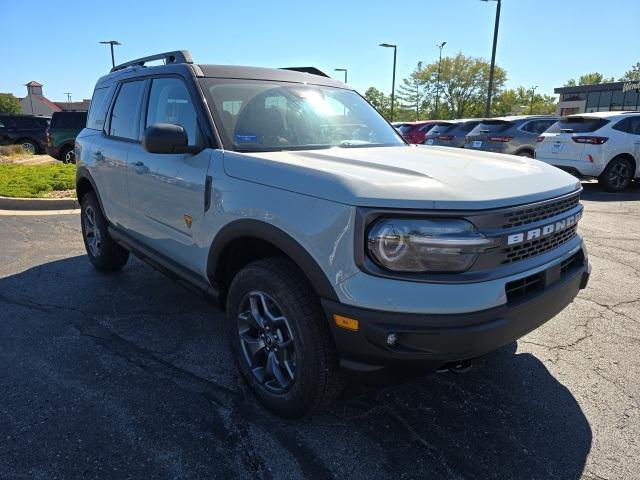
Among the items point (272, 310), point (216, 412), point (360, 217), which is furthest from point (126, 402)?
point (360, 217)

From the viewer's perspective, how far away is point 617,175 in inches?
406

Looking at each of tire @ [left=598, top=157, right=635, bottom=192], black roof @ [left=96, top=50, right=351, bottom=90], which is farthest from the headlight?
tire @ [left=598, top=157, right=635, bottom=192]

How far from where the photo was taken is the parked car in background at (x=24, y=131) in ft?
63.0

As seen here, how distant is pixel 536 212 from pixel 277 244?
1225mm

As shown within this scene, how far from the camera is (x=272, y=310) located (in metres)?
2.60

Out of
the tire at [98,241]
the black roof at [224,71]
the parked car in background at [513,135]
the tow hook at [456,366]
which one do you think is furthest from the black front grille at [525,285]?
the parked car in background at [513,135]

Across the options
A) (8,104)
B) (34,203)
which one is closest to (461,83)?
(34,203)

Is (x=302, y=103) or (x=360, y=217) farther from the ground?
(x=302, y=103)

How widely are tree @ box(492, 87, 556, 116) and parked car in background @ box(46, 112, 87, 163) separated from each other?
46.4 meters

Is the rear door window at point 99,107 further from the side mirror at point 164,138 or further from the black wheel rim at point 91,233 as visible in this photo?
the side mirror at point 164,138

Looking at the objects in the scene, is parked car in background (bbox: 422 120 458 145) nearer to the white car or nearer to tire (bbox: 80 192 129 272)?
the white car

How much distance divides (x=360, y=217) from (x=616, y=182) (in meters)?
10.3

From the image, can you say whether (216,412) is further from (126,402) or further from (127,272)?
(127,272)

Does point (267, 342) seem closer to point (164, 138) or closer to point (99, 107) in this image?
point (164, 138)
